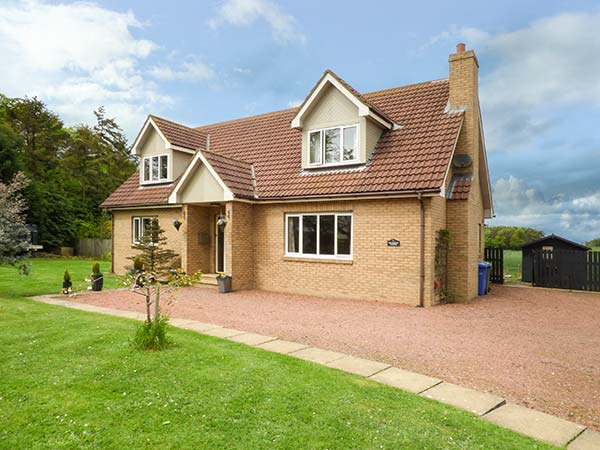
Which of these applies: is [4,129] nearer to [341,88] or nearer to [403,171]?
[341,88]

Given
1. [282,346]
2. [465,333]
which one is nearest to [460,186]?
[465,333]

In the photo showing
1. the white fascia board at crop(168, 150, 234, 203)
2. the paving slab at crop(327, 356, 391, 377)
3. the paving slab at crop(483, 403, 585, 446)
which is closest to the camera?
the paving slab at crop(483, 403, 585, 446)

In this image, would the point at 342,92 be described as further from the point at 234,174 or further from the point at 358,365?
the point at 358,365

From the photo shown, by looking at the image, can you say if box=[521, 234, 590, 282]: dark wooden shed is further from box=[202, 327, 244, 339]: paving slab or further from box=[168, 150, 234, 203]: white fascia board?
box=[202, 327, 244, 339]: paving slab

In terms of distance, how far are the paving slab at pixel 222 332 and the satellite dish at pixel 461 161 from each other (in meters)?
9.51

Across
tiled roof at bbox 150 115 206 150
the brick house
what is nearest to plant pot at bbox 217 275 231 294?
the brick house

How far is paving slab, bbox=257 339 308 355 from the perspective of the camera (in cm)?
678

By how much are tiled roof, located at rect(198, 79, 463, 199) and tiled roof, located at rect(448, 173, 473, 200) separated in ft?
4.96

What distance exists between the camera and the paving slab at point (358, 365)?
5.76 meters

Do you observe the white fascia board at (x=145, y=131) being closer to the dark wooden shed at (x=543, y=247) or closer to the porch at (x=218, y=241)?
the porch at (x=218, y=241)

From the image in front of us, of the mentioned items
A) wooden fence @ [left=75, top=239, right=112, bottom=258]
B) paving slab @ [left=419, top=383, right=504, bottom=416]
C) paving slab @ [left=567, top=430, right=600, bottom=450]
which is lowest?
paving slab @ [left=567, top=430, right=600, bottom=450]

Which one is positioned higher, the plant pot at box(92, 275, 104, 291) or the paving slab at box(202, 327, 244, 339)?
the plant pot at box(92, 275, 104, 291)

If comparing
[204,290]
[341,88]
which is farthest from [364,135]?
[204,290]

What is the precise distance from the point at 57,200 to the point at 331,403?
37.4m
